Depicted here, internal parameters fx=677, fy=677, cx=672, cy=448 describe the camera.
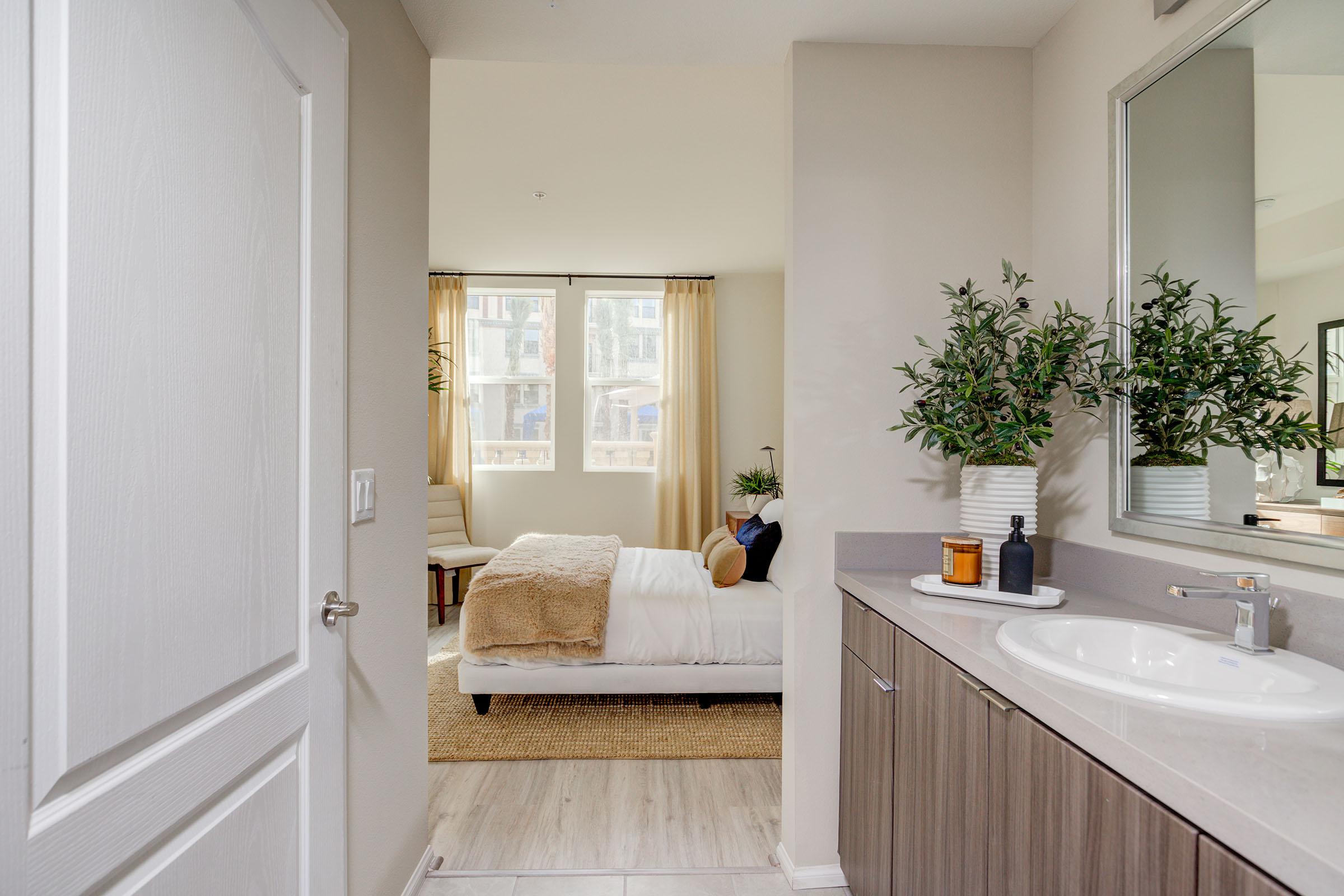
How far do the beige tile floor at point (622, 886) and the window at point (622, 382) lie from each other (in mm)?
3899

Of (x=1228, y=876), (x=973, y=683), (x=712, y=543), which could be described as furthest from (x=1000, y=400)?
(x=712, y=543)

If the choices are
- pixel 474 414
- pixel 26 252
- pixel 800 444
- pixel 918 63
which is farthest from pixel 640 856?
pixel 474 414

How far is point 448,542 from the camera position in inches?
207

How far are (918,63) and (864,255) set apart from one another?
0.59m

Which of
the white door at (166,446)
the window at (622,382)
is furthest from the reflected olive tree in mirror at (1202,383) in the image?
the window at (622,382)

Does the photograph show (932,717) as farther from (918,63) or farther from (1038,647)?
(918,63)

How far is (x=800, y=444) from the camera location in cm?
197

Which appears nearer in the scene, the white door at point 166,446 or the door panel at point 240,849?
the white door at point 166,446

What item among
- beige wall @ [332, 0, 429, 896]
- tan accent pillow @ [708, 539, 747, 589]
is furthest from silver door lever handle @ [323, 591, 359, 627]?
tan accent pillow @ [708, 539, 747, 589]

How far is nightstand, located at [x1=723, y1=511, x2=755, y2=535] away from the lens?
5.13 metres

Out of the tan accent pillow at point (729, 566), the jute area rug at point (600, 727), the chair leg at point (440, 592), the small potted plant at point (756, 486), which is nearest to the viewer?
the jute area rug at point (600, 727)

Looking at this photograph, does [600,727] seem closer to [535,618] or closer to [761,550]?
[535,618]

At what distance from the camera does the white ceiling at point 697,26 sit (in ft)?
5.92

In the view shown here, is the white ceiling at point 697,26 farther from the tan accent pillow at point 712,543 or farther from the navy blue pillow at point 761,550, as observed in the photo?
the tan accent pillow at point 712,543
